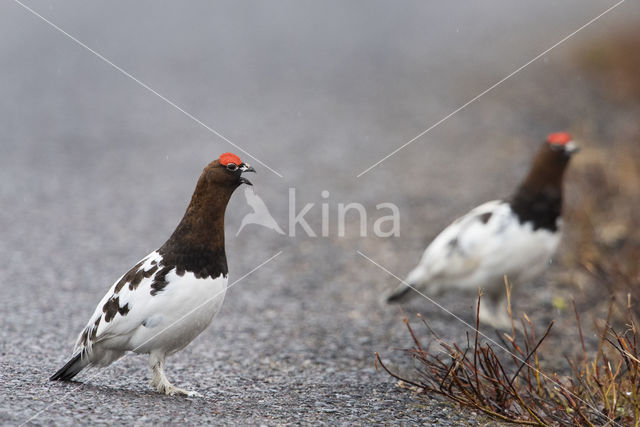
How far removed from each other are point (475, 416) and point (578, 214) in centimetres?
425

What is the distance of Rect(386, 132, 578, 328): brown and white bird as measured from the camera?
5.28m

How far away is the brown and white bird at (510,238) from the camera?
5.28 meters

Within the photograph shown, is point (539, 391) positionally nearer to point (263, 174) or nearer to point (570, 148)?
point (570, 148)

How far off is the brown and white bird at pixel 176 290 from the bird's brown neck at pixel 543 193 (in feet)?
8.64

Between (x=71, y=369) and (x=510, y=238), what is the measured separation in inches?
120

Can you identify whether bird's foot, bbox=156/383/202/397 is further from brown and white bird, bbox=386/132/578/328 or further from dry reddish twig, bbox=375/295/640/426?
brown and white bird, bbox=386/132/578/328

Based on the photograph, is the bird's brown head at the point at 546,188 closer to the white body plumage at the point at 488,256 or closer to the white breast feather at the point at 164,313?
the white body plumage at the point at 488,256

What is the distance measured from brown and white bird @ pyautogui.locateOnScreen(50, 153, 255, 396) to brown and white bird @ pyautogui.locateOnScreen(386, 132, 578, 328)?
8.22 feet

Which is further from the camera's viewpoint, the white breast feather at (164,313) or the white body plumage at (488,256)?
the white body plumage at (488,256)

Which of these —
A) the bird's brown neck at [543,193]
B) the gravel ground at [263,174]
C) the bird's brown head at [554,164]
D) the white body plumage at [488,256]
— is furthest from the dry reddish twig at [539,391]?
the bird's brown head at [554,164]

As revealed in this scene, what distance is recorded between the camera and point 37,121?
10227 millimetres

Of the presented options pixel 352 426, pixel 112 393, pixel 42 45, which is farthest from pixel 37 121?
pixel 352 426

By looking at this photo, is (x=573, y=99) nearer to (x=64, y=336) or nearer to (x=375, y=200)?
(x=375, y=200)

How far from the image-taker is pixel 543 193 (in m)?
5.35
